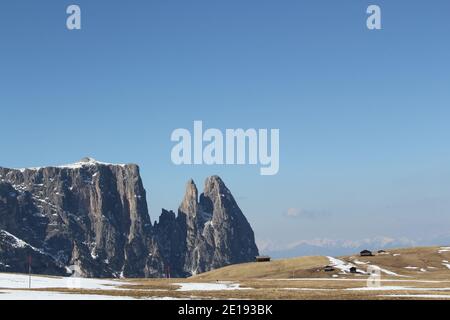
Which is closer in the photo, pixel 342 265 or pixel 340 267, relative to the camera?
pixel 340 267

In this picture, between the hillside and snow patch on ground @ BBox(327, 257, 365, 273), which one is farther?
snow patch on ground @ BBox(327, 257, 365, 273)

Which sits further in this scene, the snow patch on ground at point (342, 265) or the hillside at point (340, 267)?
the snow patch on ground at point (342, 265)

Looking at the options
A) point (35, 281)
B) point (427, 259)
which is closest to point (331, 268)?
point (427, 259)

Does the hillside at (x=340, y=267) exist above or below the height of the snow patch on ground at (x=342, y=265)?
below

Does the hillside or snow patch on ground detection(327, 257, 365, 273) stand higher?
snow patch on ground detection(327, 257, 365, 273)

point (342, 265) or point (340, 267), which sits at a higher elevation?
point (342, 265)
